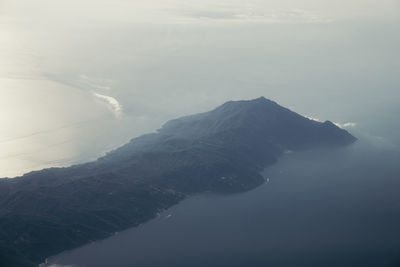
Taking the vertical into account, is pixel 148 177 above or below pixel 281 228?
above

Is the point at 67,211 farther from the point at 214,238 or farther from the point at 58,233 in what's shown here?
the point at 214,238

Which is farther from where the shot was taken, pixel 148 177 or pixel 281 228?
pixel 148 177

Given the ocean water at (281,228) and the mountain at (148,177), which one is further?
the mountain at (148,177)

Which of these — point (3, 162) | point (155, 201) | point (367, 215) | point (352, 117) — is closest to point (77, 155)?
point (3, 162)

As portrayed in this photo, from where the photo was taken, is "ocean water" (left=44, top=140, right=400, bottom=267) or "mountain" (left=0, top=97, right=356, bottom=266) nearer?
"ocean water" (left=44, top=140, right=400, bottom=267)
